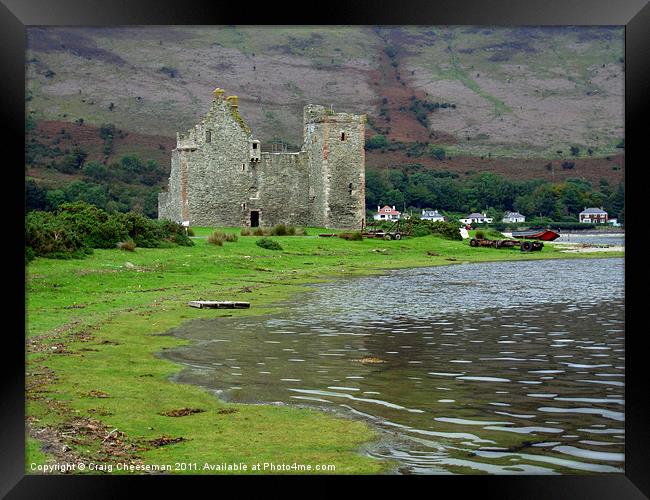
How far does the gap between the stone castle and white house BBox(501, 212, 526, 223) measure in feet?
69.8

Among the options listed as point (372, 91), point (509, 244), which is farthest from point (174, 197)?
point (372, 91)

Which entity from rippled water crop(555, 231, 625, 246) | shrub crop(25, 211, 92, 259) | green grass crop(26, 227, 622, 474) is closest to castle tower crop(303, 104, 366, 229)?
rippled water crop(555, 231, 625, 246)

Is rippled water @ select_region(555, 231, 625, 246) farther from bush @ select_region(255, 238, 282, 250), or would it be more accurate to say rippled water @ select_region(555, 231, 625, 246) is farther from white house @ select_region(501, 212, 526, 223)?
bush @ select_region(255, 238, 282, 250)

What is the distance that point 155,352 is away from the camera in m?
13.6

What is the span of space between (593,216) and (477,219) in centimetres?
891

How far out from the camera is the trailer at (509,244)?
163 feet

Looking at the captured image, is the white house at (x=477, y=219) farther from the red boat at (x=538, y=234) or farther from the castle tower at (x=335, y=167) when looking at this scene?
the castle tower at (x=335, y=167)

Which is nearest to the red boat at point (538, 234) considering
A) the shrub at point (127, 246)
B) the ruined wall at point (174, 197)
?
the ruined wall at point (174, 197)

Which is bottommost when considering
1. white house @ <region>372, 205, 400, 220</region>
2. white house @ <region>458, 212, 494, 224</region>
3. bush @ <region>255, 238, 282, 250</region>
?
bush @ <region>255, 238, 282, 250</region>

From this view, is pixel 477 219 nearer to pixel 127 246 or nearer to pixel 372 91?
pixel 127 246

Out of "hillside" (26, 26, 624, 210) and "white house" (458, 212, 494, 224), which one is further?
"hillside" (26, 26, 624, 210)

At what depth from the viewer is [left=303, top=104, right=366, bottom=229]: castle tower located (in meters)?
52.1
